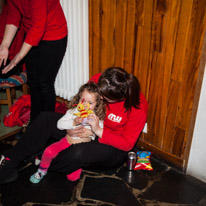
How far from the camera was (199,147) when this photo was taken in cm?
193

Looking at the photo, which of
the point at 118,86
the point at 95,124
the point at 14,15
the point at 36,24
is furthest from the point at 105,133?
the point at 14,15

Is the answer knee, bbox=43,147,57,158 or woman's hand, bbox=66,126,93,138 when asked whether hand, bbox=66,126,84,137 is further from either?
knee, bbox=43,147,57,158

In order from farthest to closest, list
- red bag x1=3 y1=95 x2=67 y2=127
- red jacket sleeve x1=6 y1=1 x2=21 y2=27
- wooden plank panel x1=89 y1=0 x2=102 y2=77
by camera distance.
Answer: red bag x1=3 y1=95 x2=67 y2=127, wooden plank panel x1=89 y1=0 x2=102 y2=77, red jacket sleeve x1=6 y1=1 x2=21 y2=27

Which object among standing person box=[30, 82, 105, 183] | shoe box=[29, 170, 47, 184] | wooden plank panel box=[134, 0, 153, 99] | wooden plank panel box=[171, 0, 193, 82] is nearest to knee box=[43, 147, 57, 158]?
standing person box=[30, 82, 105, 183]

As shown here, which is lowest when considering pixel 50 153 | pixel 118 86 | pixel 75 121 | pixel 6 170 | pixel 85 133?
pixel 6 170

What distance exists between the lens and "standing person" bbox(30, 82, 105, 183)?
1787 mm

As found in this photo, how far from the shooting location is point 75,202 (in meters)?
1.77

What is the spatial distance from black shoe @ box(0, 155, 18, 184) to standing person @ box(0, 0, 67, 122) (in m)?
0.58

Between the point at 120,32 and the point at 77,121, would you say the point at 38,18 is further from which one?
the point at 77,121

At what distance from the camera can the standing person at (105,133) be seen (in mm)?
1665

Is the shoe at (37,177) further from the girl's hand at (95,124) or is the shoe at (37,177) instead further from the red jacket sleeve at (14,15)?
the red jacket sleeve at (14,15)

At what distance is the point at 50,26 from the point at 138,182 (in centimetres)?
129

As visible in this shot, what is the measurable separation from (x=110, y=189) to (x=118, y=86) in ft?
2.40

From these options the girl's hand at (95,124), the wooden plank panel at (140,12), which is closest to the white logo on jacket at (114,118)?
the girl's hand at (95,124)
